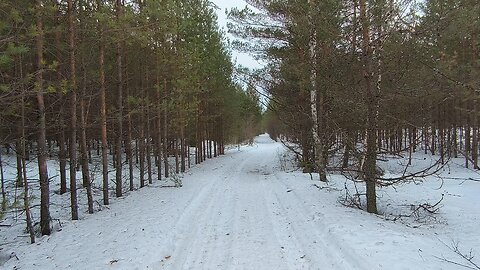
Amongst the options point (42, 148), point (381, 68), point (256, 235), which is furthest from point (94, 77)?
point (381, 68)

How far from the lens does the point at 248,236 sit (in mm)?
7023

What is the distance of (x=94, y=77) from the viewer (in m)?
11.0

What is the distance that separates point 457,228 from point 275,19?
10.8 m

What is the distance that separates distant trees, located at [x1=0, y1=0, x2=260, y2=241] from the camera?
7.34 metres

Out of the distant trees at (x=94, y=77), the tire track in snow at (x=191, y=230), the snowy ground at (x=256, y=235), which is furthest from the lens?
the distant trees at (x=94, y=77)

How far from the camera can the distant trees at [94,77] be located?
734 cm

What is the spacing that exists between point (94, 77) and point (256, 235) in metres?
7.35

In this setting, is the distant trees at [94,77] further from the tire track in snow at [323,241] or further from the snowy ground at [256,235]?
the tire track in snow at [323,241]

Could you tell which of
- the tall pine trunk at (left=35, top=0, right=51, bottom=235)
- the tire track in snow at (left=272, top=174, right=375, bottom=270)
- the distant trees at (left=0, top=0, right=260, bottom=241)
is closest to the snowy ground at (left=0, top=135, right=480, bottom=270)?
the tire track in snow at (left=272, top=174, right=375, bottom=270)

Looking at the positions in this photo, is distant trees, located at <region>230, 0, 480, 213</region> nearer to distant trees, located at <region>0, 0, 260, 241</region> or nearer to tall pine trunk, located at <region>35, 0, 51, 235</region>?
distant trees, located at <region>0, 0, 260, 241</region>

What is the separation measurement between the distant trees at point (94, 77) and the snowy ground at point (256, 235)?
1656 millimetres

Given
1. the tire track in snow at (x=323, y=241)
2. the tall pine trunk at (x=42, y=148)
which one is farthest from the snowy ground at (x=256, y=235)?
the tall pine trunk at (x=42, y=148)

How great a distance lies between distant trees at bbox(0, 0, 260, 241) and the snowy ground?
5.43 ft

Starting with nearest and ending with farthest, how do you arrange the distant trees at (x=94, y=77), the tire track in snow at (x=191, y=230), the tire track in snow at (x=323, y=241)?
the tire track in snow at (x=323, y=241), the tire track in snow at (x=191, y=230), the distant trees at (x=94, y=77)
